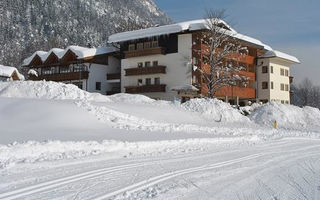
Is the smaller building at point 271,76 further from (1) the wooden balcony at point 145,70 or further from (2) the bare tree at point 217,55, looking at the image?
(1) the wooden balcony at point 145,70

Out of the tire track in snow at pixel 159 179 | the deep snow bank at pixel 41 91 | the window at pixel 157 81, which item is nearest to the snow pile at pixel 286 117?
the deep snow bank at pixel 41 91

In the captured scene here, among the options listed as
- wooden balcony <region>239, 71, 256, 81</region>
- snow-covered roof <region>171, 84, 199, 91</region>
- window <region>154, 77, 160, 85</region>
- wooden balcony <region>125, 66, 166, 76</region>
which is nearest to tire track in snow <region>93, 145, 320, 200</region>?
snow-covered roof <region>171, 84, 199, 91</region>

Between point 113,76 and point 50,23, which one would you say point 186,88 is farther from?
point 50,23

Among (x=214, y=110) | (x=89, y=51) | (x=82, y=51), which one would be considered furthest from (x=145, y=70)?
(x=214, y=110)

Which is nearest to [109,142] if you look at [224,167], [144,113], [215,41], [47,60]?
[224,167]

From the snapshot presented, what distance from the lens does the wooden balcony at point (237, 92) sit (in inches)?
1996

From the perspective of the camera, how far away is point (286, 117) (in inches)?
1483

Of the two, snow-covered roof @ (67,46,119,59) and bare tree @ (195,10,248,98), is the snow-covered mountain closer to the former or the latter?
snow-covered roof @ (67,46,119,59)

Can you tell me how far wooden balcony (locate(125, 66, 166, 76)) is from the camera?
49.3 meters

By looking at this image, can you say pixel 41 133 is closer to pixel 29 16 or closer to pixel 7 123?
pixel 7 123

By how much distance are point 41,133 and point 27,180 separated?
841cm

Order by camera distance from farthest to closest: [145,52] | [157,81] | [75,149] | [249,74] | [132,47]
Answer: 1. [249,74]
2. [132,47]
3. [157,81]
4. [145,52]
5. [75,149]

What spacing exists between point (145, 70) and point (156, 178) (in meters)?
41.1

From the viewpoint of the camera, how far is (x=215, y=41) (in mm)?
43312
